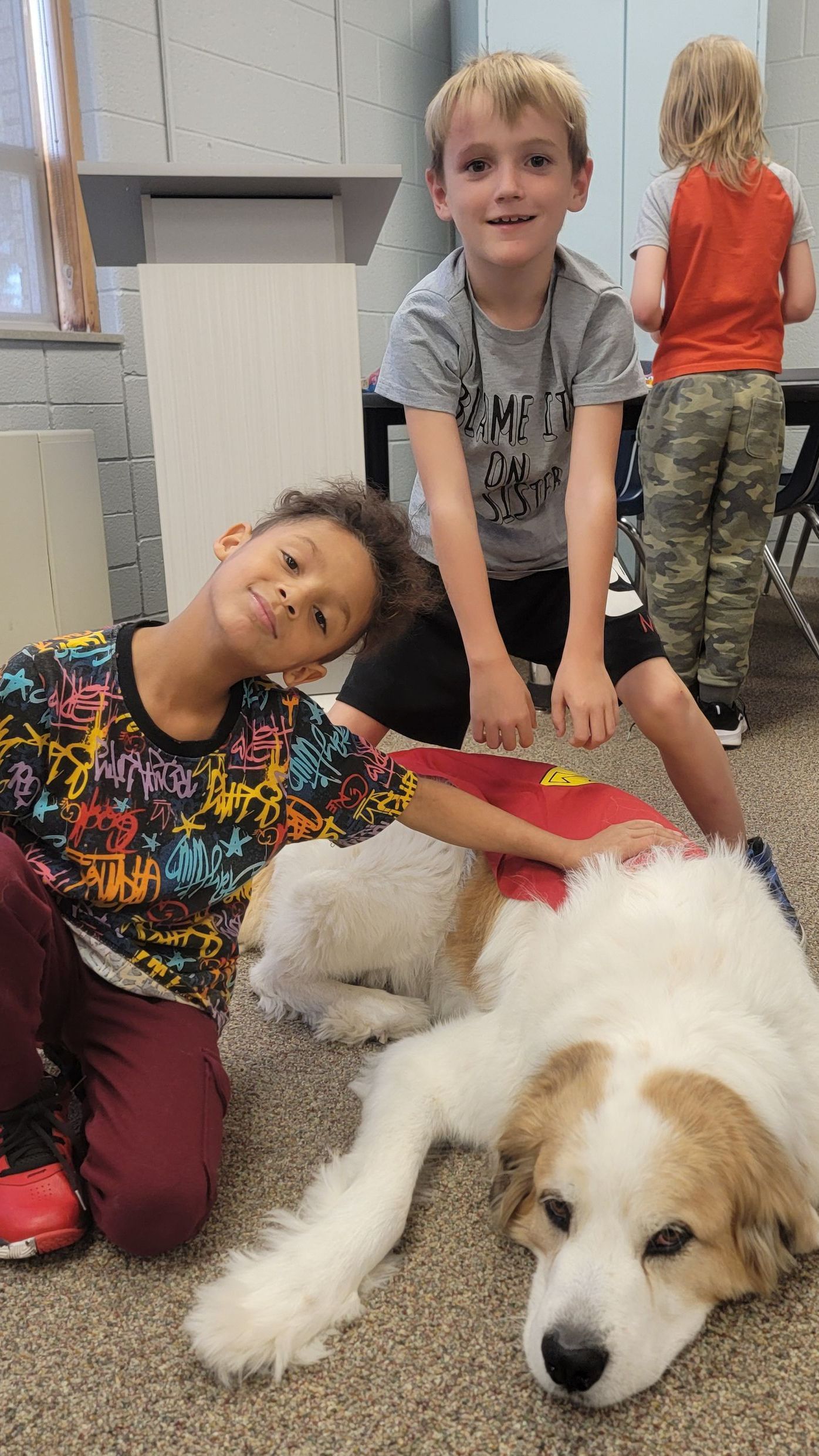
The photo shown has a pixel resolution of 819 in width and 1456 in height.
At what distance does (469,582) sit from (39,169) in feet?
8.20

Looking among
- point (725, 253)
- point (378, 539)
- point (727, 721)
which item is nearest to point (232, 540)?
point (378, 539)

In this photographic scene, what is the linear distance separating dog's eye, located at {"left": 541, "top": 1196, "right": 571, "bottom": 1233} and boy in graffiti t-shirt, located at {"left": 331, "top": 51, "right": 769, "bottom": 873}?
62cm

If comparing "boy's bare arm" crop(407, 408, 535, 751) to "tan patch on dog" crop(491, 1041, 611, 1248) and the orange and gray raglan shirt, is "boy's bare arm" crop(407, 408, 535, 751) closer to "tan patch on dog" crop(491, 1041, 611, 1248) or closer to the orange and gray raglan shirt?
"tan patch on dog" crop(491, 1041, 611, 1248)

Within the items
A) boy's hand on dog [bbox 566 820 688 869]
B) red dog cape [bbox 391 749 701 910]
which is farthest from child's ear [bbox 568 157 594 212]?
boy's hand on dog [bbox 566 820 688 869]

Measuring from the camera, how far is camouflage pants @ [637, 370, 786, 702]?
276 cm

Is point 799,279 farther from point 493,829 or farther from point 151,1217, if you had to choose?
point 151,1217

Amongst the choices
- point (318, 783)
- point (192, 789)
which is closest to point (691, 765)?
point (318, 783)

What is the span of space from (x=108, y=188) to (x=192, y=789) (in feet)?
5.26

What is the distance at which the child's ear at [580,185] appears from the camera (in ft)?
5.57

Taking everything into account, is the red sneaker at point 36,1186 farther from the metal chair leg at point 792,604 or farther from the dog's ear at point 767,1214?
the metal chair leg at point 792,604

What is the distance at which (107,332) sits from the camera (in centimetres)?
346

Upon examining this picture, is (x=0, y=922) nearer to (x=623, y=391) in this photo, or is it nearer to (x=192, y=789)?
(x=192, y=789)

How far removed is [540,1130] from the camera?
0.98m

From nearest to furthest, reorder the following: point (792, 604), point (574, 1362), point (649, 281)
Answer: point (574, 1362)
point (649, 281)
point (792, 604)
